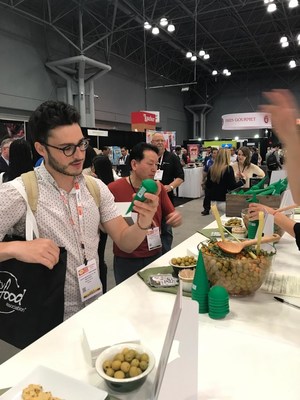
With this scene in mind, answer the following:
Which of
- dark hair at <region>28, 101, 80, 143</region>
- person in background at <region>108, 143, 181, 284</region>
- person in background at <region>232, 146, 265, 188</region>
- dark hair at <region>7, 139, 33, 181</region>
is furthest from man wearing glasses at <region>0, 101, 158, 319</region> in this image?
person in background at <region>232, 146, 265, 188</region>

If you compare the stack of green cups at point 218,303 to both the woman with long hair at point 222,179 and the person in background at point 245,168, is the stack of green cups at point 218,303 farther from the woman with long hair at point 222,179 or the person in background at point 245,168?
the person in background at point 245,168

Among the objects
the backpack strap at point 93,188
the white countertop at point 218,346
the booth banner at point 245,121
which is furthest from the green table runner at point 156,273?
the booth banner at point 245,121

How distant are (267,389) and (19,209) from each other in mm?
945

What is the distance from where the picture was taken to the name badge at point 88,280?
127 cm

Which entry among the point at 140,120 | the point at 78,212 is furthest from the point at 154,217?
the point at 140,120

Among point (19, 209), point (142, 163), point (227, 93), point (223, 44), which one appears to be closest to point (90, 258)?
point (19, 209)

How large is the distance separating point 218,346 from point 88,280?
0.57 meters

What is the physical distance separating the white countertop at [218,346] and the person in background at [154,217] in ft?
2.05

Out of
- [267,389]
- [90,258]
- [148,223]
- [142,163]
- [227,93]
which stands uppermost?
[227,93]

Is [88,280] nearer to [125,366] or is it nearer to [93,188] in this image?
[93,188]

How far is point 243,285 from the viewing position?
1175 mm

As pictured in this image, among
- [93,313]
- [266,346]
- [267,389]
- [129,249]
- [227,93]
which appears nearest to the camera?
[267,389]

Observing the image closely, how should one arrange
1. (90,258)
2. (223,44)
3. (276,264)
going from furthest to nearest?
(223,44)
(276,264)
(90,258)

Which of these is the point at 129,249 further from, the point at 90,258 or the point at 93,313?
the point at 93,313
